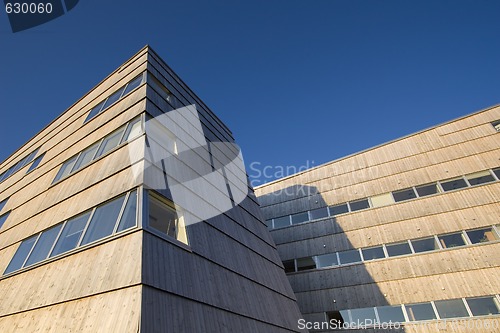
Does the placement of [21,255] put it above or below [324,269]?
above

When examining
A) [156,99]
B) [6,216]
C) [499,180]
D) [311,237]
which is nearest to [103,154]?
[156,99]

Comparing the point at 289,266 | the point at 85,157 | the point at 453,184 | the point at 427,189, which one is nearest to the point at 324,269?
the point at 289,266

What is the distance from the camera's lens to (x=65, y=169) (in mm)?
11891

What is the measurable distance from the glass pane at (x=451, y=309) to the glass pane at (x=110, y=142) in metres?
16.8

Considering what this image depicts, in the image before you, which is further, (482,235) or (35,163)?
(35,163)

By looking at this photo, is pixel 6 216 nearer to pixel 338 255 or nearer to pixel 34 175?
pixel 34 175

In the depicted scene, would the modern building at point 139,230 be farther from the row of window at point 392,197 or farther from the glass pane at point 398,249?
the glass pane at point 398,249

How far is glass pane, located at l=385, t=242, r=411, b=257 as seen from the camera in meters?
15.3

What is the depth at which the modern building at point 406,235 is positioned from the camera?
13.0 meters

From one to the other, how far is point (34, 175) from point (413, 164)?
23.4 meters

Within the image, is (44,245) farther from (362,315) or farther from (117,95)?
(362,315)

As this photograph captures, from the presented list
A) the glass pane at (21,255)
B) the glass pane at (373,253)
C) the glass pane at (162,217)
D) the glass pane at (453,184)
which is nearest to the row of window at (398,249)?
the glass pane at (373,253)

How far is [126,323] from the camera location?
4.66 meters

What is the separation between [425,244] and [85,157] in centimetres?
1825
